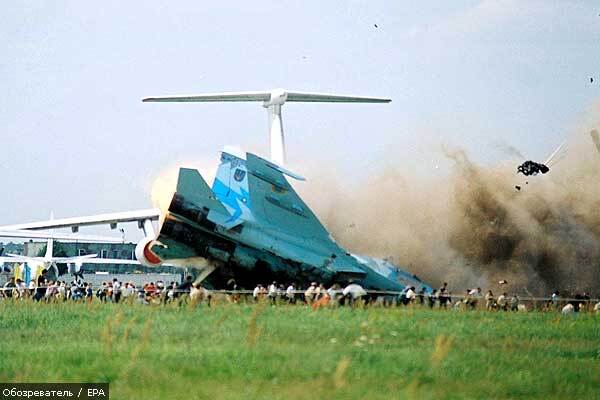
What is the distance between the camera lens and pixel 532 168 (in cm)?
4647

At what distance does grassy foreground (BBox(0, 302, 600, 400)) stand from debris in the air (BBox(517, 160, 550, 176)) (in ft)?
72.9

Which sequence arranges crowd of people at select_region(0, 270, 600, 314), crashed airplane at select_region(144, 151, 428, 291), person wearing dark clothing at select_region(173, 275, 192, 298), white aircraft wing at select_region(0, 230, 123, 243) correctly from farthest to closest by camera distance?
white aircraft wing at select_region(0, 230, 123, 243), person wearing dark clothing at select_region(173, 275, 192, 298), crashed airplane at select_region(144, 151, 428, 291), crowd of people at select_region(0, 270, 600, 314)

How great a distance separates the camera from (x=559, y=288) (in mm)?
49125

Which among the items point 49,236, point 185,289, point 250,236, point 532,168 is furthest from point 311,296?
point 49,236

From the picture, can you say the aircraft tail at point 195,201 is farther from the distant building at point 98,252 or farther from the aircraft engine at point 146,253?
the distant building at point 98,252

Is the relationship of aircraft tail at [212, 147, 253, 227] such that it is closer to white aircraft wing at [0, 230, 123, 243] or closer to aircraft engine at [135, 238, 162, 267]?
aircraft engine at [135, 238, 162, 267]

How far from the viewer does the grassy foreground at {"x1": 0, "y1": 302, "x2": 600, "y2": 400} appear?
45.0 ft

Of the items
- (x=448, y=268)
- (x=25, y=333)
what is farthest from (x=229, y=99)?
(x=25, y=333)

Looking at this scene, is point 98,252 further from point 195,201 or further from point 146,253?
point 195,201

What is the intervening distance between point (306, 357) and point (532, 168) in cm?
3226

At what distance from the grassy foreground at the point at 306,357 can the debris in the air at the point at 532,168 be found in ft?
72.9

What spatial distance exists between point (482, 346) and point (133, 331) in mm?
Answer: 6081

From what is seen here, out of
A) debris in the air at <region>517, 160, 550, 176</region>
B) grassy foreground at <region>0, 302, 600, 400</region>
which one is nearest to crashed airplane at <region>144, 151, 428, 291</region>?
debris in the air at <region>517, 160, 550, 176</region>

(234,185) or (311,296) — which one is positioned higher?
(234,185)
